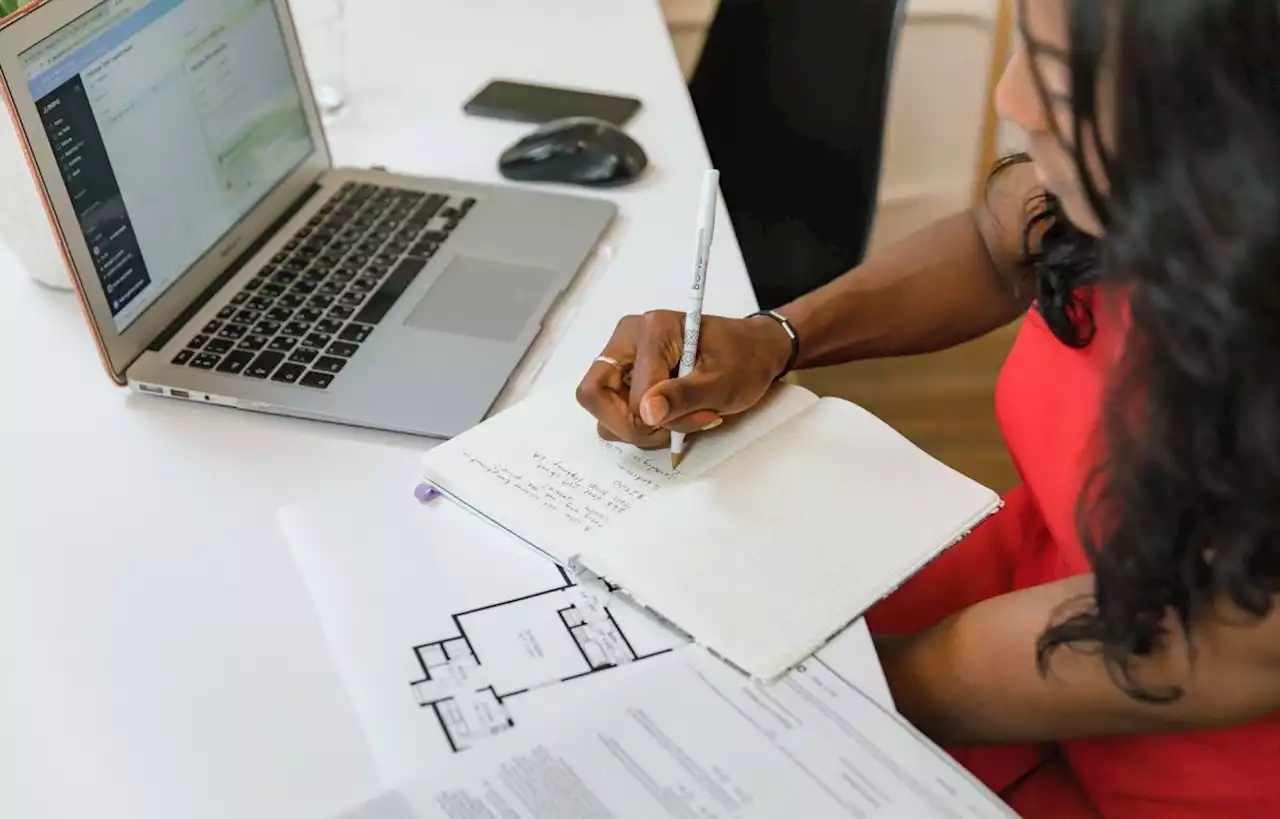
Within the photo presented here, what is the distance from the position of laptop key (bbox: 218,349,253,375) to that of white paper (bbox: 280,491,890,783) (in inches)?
6.7

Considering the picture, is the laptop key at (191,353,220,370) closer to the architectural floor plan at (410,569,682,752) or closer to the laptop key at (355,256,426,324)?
the laptop key at (355,256,426,324)

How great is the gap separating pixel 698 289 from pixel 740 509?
170 millimetres

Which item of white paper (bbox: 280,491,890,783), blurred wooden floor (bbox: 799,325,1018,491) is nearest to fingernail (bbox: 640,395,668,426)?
white paper (bbox: 280,491,890,783)

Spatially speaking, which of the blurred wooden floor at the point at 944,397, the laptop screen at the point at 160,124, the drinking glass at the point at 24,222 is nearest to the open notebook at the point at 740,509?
the laptop screen at the point at 160,124

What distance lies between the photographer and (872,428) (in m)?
0.80

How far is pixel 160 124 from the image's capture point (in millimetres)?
893

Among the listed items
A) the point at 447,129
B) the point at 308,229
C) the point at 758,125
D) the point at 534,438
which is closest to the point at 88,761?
the point at 534,438

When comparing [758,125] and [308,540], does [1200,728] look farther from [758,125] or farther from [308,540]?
[758,125]

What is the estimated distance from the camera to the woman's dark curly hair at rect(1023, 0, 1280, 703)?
0.48 metres

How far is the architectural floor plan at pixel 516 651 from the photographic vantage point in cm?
63

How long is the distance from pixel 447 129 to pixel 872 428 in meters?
0.73

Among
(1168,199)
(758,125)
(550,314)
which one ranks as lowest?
(758,125)

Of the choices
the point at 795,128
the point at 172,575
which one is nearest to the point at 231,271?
the point at 172,575

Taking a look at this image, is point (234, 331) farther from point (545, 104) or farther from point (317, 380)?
point (545, 104)
